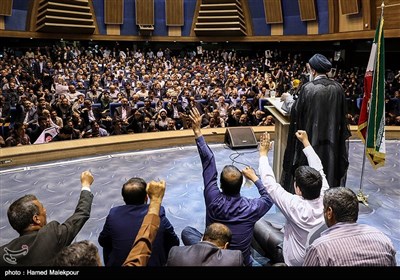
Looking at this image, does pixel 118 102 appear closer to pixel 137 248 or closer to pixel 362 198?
pixel 362 198

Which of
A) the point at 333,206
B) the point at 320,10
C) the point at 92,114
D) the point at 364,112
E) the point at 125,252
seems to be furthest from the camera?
the point at 320,10

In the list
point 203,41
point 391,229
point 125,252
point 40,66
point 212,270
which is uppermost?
point 203,41

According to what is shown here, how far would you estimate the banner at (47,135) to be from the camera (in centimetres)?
562

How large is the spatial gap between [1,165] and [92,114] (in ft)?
7.11

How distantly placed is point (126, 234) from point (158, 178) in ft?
9.02

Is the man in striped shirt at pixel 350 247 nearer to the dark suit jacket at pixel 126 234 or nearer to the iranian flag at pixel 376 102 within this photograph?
the dark suit jacket at pixel 126 234

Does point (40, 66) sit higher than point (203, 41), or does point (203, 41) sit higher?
point (203, 41)

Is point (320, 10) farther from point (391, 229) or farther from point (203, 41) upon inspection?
point (391, 229)

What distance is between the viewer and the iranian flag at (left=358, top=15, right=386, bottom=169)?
3686 millimetres

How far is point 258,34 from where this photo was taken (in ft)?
52.5

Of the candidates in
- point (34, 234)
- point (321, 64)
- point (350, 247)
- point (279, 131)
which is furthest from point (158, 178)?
point (350, 247)

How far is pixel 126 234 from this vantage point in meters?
1.90

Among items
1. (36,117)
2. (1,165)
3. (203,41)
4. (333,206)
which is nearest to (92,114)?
(36,117)

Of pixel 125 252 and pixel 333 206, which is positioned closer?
pixel 333 206
